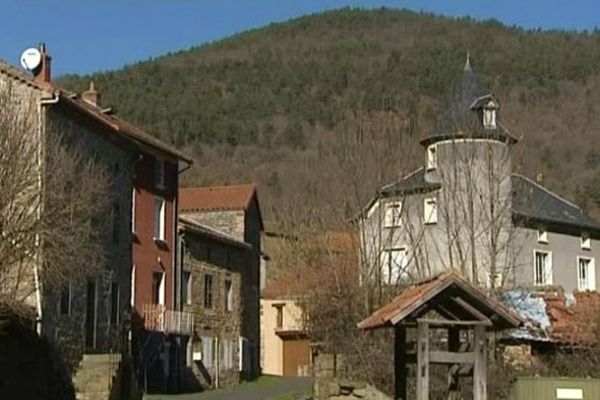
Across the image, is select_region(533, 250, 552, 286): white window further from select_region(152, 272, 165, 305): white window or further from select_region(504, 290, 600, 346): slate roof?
select_region(152, 272, 165, 305): white window

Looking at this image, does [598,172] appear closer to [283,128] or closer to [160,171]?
[283,128]

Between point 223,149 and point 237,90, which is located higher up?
point 237,90

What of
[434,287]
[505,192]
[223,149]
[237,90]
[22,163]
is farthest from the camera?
[237,90]

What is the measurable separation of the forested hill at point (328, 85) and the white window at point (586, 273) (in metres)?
21.3

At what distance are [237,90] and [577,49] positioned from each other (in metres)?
43.4

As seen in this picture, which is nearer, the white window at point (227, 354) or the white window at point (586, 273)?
the white window at point (227, 354)

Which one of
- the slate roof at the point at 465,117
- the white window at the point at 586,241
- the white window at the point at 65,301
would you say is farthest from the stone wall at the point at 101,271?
the white window at the point at 586,241

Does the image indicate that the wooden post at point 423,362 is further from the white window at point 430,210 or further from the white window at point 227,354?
the white window at point 227,354

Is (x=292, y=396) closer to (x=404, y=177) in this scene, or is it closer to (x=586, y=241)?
(x=404, y=177)

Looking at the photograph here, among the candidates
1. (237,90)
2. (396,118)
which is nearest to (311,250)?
(396,118)

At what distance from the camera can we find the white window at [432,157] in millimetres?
49450

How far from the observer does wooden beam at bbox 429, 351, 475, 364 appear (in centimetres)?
1973

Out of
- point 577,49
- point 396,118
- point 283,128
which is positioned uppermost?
point 577,49

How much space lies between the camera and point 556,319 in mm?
35000
